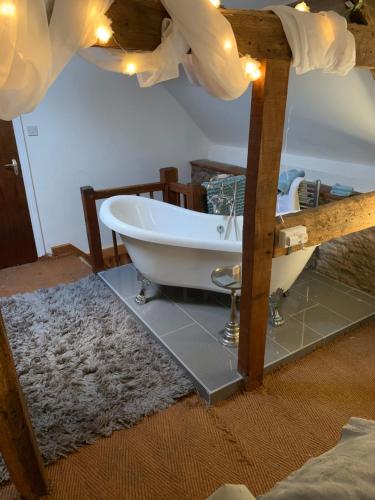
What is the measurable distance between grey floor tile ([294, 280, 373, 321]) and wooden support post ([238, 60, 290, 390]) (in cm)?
96

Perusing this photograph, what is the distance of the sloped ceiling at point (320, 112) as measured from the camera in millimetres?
2164

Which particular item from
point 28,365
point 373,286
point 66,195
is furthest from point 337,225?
point 66,195

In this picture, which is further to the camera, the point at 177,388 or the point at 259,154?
the point at 177,388

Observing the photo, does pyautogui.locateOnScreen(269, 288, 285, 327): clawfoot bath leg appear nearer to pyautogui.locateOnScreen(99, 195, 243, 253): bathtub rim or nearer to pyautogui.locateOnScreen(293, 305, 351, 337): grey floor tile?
pyautogui.locateOnScreen(293, 305, 351, 337): grey floor tile

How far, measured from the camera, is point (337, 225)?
6.23ft

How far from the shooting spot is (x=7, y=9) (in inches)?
35.8

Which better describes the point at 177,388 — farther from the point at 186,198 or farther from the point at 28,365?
the point at 186,198

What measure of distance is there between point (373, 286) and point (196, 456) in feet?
6.25

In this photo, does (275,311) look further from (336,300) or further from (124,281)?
(124,281)

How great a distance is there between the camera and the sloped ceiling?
216 centimetres

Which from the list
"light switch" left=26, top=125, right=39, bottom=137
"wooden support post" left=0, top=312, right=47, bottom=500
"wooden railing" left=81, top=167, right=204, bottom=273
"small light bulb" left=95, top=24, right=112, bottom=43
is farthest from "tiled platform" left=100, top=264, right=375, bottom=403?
"small light bulb" left=95, top=24, right=112, bottom=43

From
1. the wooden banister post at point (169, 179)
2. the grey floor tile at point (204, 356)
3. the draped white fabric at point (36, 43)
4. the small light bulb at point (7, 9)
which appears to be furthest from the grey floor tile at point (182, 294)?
the small light bulb at point (7, 9)

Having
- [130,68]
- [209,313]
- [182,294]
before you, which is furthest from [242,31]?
[182,294]

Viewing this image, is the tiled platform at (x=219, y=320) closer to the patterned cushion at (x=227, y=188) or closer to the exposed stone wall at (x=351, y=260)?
the exposed stone wall at (x=351, y=260)
